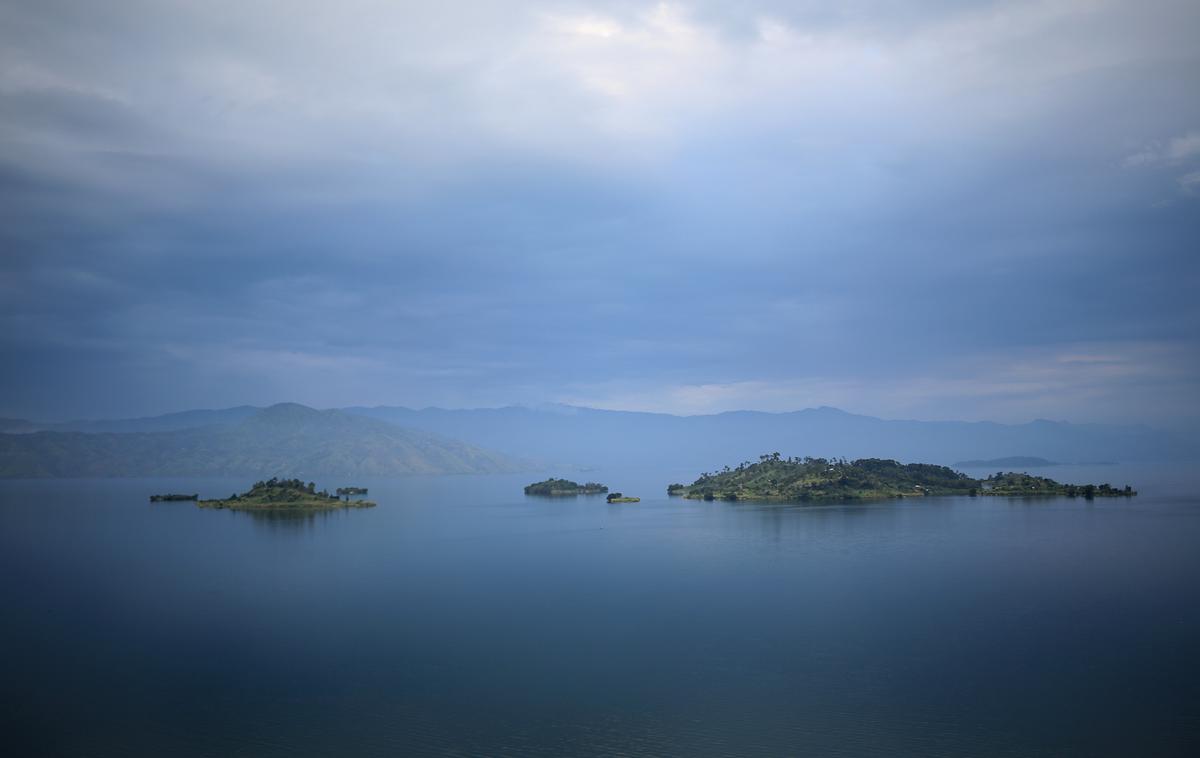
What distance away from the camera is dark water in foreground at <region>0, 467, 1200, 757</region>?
136ft

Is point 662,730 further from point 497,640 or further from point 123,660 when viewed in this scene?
point 123,660

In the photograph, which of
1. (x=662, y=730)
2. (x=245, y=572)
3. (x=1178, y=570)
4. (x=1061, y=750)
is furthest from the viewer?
(x=245, y=572)

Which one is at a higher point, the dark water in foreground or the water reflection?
the dark water in foreground

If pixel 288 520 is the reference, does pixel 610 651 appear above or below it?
above

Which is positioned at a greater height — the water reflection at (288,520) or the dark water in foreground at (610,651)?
the dark water in foreground at (610,651)

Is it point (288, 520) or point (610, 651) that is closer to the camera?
point (610, 651)

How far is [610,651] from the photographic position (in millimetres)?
58562

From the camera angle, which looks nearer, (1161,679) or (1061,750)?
(1061,750)

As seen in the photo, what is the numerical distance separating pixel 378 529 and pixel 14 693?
112298 mm

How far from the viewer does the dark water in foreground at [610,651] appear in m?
41.5

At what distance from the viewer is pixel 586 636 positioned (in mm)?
63781

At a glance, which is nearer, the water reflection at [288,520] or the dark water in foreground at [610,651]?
the dark water in foreground at [610,651]

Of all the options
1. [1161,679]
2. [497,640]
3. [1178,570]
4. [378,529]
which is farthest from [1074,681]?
[378,529]

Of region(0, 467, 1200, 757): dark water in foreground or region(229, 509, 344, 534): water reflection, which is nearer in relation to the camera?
region(0, 467, 1200, 757): dark water in foreground
